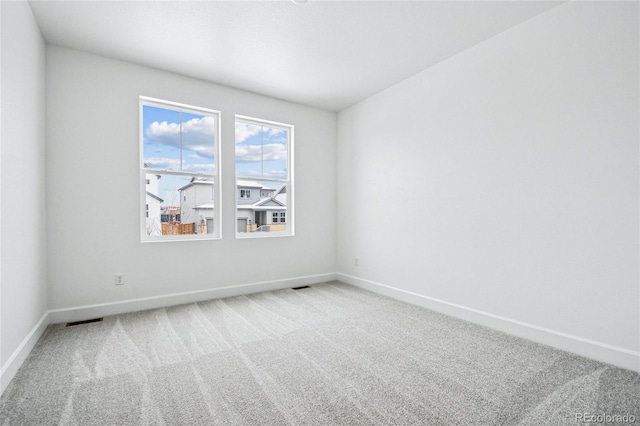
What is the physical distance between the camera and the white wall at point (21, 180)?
1.92 metres

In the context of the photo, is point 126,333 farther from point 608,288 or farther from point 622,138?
point 622,138

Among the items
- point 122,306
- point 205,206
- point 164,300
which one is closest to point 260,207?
point 205,206

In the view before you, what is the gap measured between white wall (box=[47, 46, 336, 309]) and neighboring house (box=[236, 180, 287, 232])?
0.21m

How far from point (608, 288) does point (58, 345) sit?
4271 mm

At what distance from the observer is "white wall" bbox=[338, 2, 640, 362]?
2.14 meters

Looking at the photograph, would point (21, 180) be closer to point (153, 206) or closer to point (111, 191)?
point (111, 191)

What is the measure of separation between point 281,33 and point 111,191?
2400 millimetres

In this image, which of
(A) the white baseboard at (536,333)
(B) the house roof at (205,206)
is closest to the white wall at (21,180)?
(B) the house roof at (205,206)

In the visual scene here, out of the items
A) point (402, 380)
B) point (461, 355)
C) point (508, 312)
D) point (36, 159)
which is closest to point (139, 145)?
point (36, 159)

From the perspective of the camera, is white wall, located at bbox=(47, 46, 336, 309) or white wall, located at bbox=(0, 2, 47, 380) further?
white wall, located at bbox=(47, 46, 336, 309)

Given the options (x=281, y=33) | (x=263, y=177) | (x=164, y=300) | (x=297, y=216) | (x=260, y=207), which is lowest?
(x=164, y=300)

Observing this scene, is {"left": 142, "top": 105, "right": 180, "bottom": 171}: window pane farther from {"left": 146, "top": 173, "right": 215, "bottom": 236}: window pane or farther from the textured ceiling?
the textured ceiling

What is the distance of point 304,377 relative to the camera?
1.98m

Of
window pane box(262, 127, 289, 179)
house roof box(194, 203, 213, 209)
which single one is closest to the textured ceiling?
window pane box(262, 127, 289, 179)
